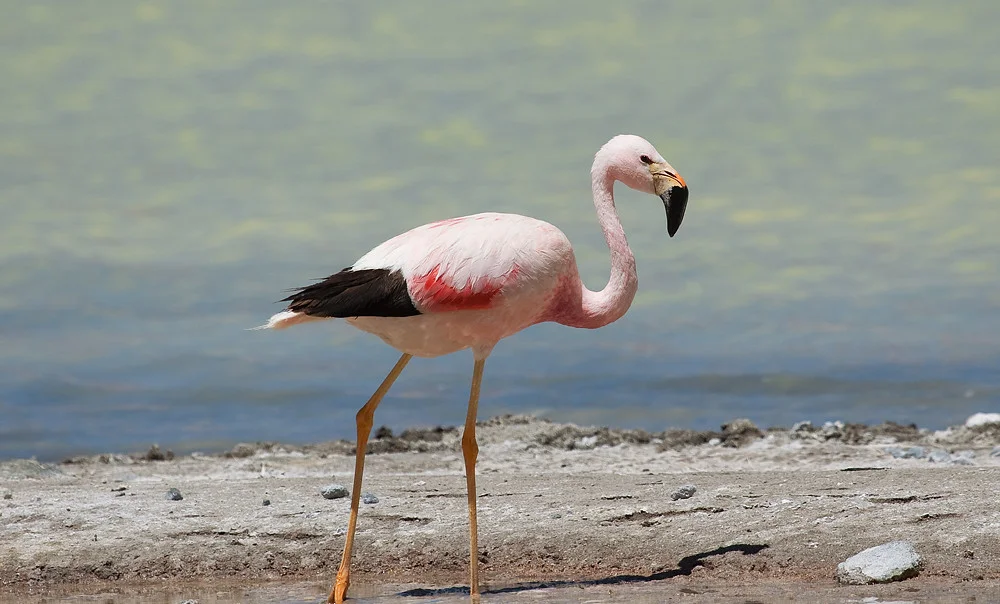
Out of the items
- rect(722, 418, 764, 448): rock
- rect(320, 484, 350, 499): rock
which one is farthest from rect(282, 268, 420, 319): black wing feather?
rect(722, 418, 764, 448): rock

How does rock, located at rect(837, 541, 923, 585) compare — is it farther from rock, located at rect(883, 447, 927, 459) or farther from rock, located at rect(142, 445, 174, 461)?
rock, located at rect(142, 445, 174, 461)

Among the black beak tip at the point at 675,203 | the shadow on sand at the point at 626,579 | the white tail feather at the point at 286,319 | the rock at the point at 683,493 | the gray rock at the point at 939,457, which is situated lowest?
the shadow on sand at the point at 626,579

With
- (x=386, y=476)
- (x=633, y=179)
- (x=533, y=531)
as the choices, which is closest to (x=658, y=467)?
(x=386, y=476)

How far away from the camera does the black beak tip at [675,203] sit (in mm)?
7601

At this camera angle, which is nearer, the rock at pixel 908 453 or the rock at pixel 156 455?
the rock at pixel 908 453

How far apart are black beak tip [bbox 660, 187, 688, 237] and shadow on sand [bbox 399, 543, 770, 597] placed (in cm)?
208

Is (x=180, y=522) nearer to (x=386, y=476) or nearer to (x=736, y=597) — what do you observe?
(x=386, y=476)

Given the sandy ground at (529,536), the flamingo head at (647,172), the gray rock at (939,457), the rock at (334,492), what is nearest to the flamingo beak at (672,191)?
the flamingo head at (647,172)

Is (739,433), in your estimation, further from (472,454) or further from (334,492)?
(472,454)

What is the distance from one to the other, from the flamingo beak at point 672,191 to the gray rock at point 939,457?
4.46 m

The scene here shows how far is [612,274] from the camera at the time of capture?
25.3 ft

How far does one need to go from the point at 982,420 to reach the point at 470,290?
8.82 metres

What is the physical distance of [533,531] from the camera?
802 cm

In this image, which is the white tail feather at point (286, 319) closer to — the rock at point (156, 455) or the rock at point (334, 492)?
the rock at point (334, 492)
